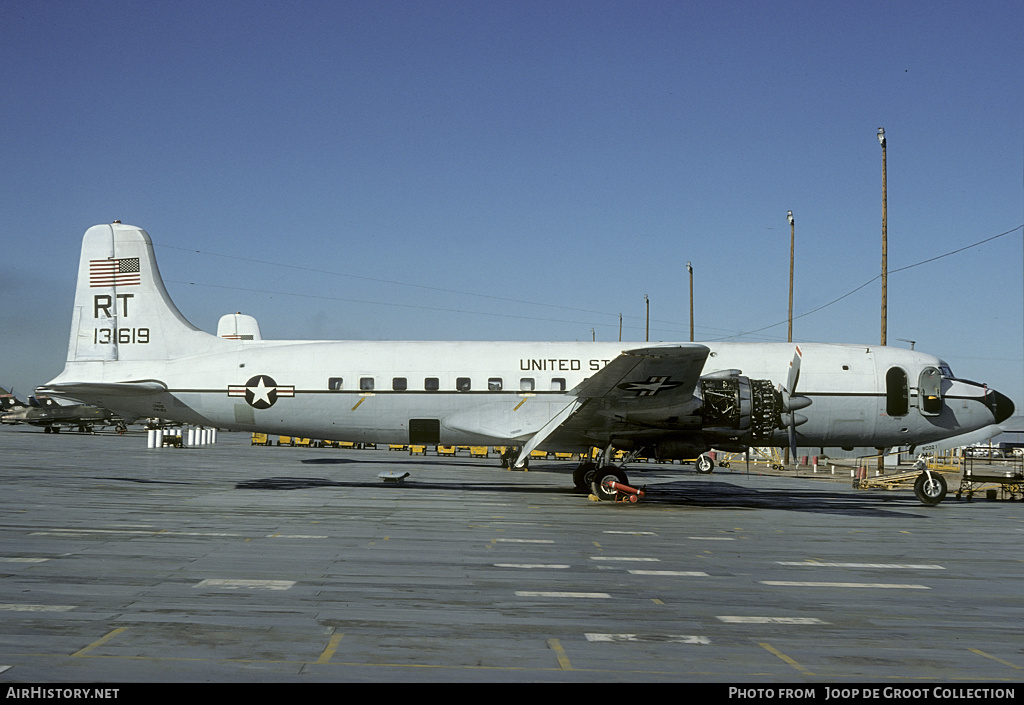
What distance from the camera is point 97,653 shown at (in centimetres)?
716

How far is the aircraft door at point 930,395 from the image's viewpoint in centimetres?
2434

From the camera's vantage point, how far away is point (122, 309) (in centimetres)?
2481

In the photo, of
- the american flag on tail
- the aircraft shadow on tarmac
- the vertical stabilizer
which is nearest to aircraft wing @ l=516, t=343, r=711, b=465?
the aircraft shadow on tarmac

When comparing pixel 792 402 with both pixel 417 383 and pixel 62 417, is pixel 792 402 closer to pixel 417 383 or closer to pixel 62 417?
pixel 417 383

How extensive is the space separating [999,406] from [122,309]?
27.7 m

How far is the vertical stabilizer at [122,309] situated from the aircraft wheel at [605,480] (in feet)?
42.5

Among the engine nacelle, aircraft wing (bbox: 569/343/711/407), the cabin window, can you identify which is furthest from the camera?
the cabin window

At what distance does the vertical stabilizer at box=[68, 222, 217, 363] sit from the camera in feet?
80.7

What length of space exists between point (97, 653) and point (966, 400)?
82.4 feet

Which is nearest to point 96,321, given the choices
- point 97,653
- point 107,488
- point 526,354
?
point 107,488

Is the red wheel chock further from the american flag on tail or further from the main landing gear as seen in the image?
the american flag on tail

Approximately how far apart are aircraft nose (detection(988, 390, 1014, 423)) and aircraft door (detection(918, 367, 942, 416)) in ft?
5.84

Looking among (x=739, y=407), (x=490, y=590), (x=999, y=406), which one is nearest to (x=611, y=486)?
(x=739, y=407)
